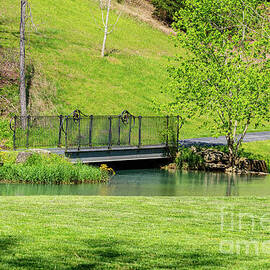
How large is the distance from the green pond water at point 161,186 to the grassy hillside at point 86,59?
12.5m

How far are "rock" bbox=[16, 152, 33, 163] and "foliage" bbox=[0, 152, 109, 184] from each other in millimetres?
160

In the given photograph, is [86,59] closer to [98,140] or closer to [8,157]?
[98,140]

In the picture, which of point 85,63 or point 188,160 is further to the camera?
point 85,63

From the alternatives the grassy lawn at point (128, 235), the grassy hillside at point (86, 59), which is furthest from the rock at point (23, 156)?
the grassy hillside at point (86, 59)

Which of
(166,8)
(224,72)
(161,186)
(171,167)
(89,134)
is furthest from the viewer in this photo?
(166,8)

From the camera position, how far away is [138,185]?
91.9 ft

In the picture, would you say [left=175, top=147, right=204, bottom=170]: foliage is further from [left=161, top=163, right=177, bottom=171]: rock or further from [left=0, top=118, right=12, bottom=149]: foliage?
[left=0, top=118, right=12, bottom=149]: foliage

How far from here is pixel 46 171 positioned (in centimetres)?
2648

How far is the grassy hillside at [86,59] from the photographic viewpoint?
4988cm

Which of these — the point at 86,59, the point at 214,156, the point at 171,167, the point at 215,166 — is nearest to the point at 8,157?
the point at 171,167

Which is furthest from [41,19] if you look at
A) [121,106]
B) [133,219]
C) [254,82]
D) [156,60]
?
[133,219]

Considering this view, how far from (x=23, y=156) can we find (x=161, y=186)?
22.8 feet

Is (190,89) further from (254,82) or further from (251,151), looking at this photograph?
(251,151)

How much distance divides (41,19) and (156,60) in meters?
14.1
